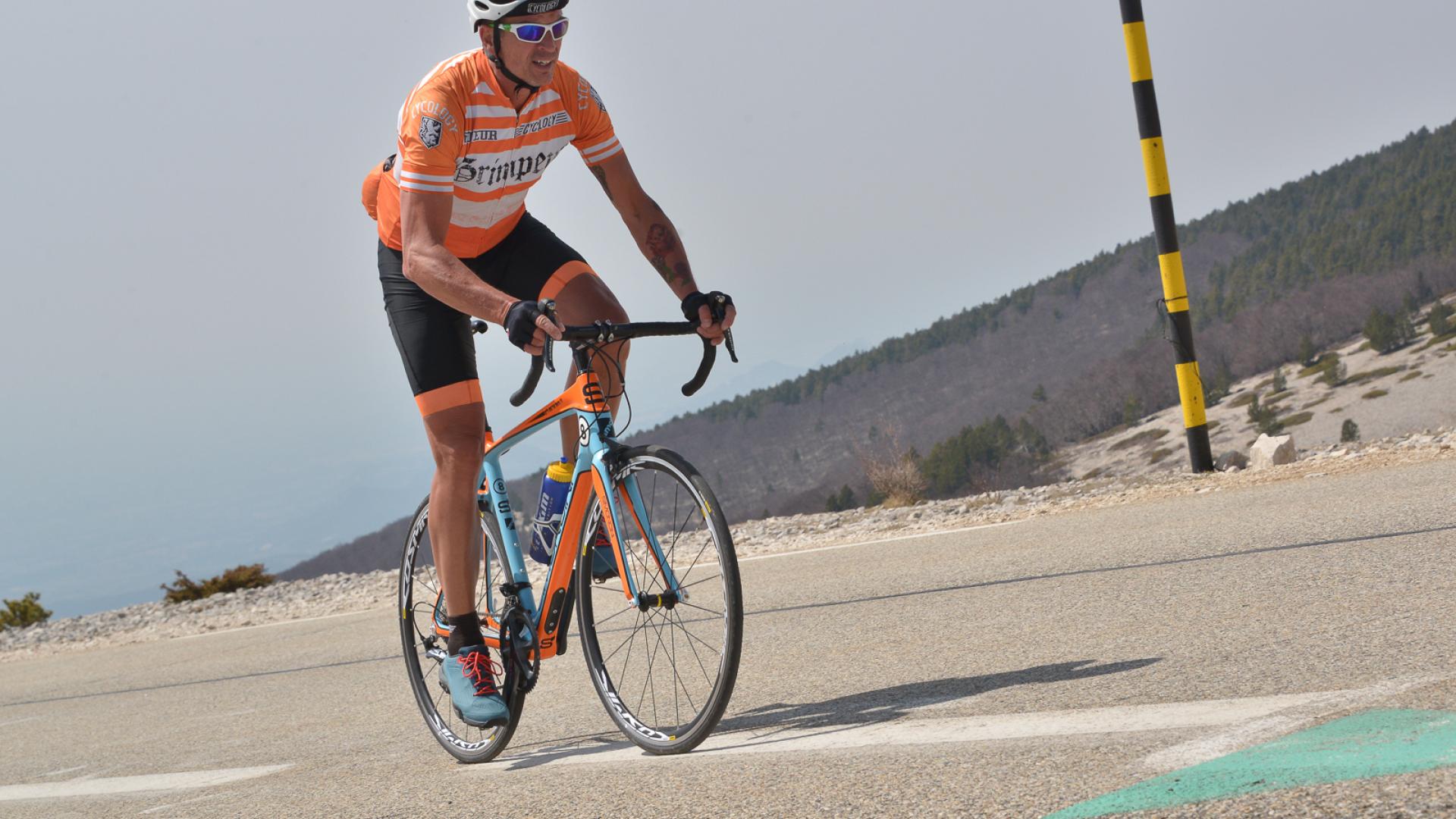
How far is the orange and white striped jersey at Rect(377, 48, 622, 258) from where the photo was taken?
3.62 m

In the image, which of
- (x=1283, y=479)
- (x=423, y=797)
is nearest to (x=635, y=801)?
(x=423, y=797)

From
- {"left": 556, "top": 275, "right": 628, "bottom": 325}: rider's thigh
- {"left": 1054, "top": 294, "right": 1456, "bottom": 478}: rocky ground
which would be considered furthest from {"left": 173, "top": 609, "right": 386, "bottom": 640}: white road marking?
{"left": 1054, "top": 294, "right": 1456, "bottom": 478}: rocky ground

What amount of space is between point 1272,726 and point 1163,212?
7.14 meters

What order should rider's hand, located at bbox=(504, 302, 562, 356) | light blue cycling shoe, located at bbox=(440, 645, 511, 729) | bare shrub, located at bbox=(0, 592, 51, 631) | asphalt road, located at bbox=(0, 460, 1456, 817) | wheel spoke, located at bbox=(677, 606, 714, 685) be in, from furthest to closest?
bare shrub, located at bbox=(0, 592, 51, 631), light blue cycling shoe, located at bbox=(440, 645, 511, 729), wheel spoke, located at bbox=(677, 606, 714, 685), rider's hand, located at bbox=(504, 302, 562, 356), asphalt road, located at bbox=(0, 460, 1456, 817)

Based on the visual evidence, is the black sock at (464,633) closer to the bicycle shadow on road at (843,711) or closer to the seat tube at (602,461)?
the bicycle shadow on road at (843,711)

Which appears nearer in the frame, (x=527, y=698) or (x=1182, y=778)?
(x=1182, y=778)

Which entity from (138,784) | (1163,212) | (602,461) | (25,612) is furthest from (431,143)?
(25,612)

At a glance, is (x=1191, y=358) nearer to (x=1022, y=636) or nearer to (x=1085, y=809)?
(x=1022, y=636)

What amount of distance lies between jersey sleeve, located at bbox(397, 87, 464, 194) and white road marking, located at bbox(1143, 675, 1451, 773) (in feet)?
8.03

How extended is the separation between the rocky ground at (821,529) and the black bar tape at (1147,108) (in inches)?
96.6

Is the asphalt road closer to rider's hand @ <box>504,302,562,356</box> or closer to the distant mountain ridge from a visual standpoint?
rider's hand @ <box>504,302,562,356</box>

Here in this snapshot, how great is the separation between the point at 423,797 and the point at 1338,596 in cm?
276

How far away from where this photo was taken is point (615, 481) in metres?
3.53

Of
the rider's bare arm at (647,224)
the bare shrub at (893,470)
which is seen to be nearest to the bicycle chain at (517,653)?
the rider's bare arm at (647,224)
